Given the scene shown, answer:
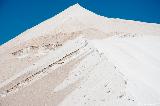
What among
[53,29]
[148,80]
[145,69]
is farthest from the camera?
[53,29]

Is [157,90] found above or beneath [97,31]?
beneath

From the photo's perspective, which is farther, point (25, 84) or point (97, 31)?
point (97, 31)

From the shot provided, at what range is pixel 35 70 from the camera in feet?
48.2

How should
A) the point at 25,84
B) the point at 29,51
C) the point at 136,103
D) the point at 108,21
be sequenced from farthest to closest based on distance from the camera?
the point at 108,21, the point at 29,51, the point at 25,84, the point at 136,103

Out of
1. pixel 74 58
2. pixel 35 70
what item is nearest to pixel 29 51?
pixel 35 70

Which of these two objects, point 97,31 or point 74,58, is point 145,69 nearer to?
point 74,58

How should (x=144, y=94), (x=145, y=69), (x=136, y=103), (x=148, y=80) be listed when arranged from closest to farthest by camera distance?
(x=136, y=103) → (x=144, y=94) → (x=148, y=80) → (x=145, y=69)

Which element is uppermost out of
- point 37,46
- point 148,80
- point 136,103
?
point 37,46

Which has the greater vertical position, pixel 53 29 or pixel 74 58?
pixel 53 29

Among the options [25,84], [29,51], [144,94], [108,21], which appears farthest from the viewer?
[108,21]

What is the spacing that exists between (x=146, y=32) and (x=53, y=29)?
6.34 m

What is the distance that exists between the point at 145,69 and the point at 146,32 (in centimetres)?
718

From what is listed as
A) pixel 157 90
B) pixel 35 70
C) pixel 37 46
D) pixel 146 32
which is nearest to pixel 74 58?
pixel 35 70

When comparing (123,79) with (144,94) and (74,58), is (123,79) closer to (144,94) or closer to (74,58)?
(144,94)
